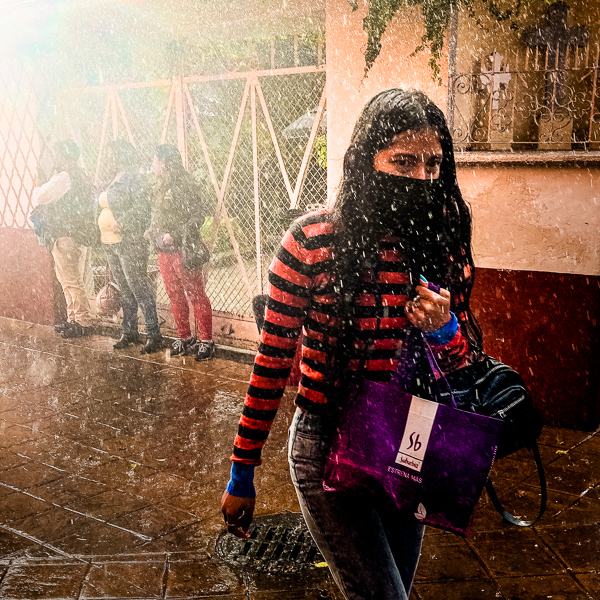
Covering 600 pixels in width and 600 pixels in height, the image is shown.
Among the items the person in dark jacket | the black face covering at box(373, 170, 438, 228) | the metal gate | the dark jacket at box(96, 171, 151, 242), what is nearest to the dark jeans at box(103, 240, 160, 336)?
the person in dark jacket

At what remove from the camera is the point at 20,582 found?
12.5ft

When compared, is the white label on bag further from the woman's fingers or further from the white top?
the white top

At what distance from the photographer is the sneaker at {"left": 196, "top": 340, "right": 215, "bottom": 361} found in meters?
8.16

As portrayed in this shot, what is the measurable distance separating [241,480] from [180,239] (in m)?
5.85

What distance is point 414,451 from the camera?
2.06m

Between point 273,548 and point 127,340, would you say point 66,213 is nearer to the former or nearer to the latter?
point 127,340

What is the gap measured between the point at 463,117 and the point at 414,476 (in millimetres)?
4607

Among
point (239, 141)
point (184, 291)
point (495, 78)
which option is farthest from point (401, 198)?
point (239, 141)

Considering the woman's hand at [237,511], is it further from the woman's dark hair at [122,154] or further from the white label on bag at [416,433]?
the woman's dark hair at [122,154]

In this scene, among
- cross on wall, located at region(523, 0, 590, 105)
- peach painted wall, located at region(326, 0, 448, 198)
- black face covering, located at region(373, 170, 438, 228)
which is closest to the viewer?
black face covering, located at region(373, 170, 438, 228)

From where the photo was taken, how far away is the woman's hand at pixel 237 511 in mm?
2395

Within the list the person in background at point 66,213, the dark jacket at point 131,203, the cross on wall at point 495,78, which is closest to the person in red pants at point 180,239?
the dark jacket at point 131,203

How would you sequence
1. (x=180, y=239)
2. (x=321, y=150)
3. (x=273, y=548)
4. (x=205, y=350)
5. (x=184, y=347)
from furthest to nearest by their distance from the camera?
(x=184, y=347)
(x=205, y=350)
(x=180, y=239)
(x=321, y=150)
(x=273, y=548)

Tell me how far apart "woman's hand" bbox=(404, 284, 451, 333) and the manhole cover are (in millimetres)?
2281
